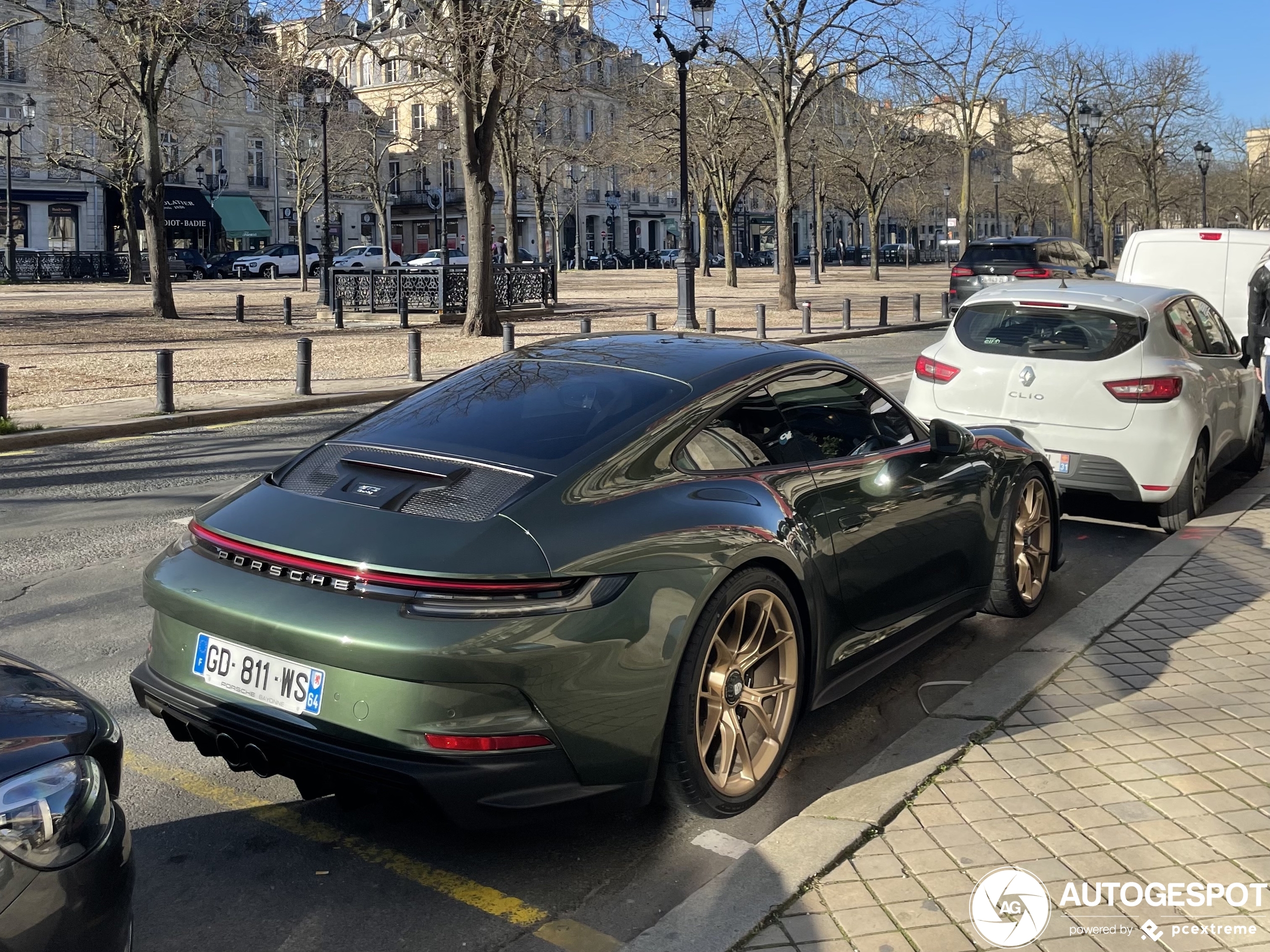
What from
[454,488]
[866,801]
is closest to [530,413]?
[454,488]

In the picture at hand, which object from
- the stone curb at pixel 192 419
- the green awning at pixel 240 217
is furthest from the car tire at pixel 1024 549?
the green awning at pixel 240 217

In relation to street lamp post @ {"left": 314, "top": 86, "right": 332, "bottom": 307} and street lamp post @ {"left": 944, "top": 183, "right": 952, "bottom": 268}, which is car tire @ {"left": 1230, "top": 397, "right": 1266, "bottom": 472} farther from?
street lamp post @ {"left": 944, "top": 183, "right": 952, "bottom": 268}

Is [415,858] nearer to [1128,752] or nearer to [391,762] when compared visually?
[391,762]

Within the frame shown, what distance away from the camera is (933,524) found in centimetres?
501

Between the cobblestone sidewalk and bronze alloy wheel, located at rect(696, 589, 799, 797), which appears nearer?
the cobblestone sidewalk

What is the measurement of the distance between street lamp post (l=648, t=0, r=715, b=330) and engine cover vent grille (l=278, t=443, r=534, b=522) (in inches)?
776

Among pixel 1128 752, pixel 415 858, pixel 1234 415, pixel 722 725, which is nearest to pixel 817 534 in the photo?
pixel 722 725

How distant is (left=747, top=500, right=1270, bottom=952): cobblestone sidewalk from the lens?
3135 mm

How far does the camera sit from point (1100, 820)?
3.72 meters

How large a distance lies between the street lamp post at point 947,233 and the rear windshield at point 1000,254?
4687 cm

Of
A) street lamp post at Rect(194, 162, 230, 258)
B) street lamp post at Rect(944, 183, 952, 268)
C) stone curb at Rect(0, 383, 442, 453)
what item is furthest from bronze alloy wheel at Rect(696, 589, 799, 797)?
street lamp post at Rect(194, 162, 230, 258)

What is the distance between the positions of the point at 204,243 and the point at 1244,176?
208ft

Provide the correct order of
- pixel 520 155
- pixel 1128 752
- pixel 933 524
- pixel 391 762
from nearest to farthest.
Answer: pixel 391 762 < pixel 1128 752 < pixel 933 524 < pixel 520 155

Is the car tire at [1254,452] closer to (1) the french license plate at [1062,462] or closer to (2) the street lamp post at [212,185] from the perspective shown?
(1) the french license plate at [1062,462]
